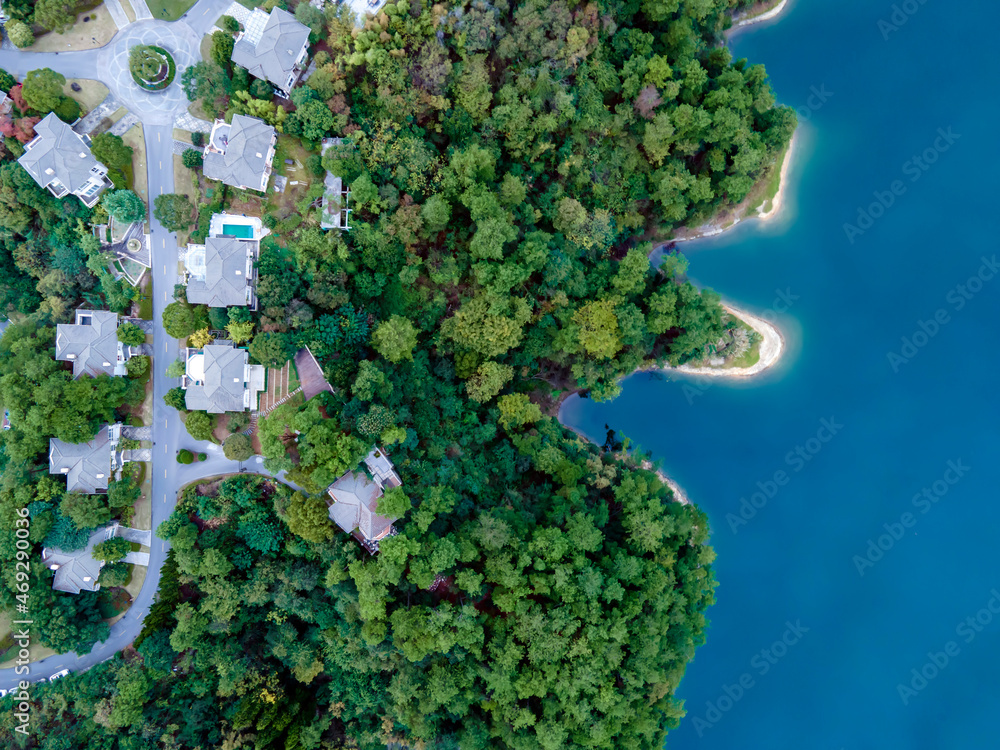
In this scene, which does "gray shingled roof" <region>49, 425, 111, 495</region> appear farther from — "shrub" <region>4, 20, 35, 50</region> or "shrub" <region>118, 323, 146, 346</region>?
"shrub" <region>4, 20, 35, 50</region>

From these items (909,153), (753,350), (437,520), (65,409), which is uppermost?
(909,153)

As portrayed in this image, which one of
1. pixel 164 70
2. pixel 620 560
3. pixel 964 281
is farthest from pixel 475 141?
pixel 964 281

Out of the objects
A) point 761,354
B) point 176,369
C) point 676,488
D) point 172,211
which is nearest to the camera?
point 176,369

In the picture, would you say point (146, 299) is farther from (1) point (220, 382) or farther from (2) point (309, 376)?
(2) point (309, 376)

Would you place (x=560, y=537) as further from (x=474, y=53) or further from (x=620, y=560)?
(x=474, y=53)

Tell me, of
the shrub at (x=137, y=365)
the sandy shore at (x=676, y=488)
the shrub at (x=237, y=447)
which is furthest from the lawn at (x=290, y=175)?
the sandy shore at (x=676, y=488)

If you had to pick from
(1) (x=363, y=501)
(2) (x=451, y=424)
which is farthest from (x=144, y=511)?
(2) (x=451, y=424)
